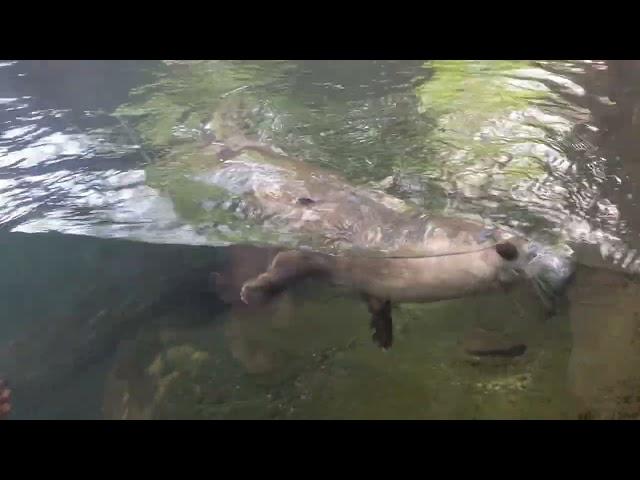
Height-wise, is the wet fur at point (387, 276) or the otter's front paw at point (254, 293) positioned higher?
the wet fur at point (387, 276)

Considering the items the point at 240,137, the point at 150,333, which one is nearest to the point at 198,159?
the point at 240,137

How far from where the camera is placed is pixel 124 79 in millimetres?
5742

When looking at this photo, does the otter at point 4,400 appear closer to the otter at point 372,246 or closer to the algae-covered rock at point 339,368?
the algae-covered rock at point 339,368

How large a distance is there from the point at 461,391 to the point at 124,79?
188 inches

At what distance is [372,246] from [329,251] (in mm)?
233

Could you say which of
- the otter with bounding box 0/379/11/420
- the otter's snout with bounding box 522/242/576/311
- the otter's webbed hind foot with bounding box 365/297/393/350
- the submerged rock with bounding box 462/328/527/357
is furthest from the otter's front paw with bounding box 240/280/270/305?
the otter's snout with bounding box 522/242/576/311

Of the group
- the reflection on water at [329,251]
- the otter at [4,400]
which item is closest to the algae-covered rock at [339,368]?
the reflection on water at [329,251]

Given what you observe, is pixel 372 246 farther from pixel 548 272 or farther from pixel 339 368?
pixel 548 272

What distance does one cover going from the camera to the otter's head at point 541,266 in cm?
255

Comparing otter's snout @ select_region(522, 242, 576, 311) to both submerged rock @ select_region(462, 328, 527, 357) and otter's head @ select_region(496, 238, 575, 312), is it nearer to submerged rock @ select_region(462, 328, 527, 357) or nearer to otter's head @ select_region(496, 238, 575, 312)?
otter's head @ select_region(496, 238, 575, 312)

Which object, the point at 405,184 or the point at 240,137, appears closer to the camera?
the point at 405,184

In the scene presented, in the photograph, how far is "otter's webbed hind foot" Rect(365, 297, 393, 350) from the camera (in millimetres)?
2795
